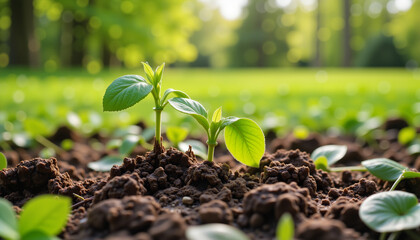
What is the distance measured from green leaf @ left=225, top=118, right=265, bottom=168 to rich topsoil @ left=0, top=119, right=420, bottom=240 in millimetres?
82

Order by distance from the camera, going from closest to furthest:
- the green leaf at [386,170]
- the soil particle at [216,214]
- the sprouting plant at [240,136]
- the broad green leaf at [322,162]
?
the soil particle at [216,214] → the sprouting plant at [240,136] → the green leaf at [386,170] → the broad green leaf at [322,162]

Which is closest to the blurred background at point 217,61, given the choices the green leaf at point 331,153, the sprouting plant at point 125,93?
the green leaf at point 331,153

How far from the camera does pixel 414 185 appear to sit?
1392 millimetres

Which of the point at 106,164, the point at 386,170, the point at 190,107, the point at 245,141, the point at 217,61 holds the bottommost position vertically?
the point at 217,61

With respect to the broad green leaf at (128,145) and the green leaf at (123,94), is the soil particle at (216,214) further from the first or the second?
the broad green leaf at (128,145)

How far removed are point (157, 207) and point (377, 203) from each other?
56cm

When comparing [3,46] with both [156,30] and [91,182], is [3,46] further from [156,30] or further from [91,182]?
[91,182]

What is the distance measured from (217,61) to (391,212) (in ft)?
140

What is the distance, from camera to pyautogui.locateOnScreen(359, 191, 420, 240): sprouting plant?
0.94 meters

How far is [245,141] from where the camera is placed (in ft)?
4.08

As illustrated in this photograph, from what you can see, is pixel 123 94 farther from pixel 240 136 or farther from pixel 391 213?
pixel 391 213

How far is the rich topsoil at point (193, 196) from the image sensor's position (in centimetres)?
93

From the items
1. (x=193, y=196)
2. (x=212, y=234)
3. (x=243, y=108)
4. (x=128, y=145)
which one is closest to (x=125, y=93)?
(x=193, y=196)

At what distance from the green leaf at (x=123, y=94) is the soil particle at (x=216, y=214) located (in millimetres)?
348
